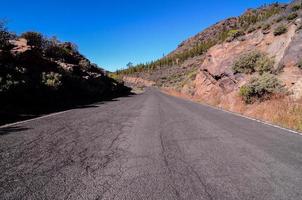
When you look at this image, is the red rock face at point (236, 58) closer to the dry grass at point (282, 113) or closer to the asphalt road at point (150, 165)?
the dry grass at point (282, 113)

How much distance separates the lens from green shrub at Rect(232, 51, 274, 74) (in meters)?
18.1

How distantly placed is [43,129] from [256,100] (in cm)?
1197

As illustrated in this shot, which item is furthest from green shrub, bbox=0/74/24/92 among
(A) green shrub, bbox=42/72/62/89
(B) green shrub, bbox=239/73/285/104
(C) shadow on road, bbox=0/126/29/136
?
(B) green shrub, bbox=239/73/285/104

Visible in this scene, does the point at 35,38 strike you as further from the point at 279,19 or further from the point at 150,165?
the point at 150,165

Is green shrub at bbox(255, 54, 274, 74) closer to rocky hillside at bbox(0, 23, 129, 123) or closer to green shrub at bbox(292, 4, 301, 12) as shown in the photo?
green shrub at bbox(292, 4, 301, 12)

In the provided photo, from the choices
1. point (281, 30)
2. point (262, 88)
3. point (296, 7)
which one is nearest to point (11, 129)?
point (262, 88)

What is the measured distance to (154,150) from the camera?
589 centimetres

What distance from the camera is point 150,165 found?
476 cm

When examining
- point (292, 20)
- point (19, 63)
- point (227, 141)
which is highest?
point (292, 20)

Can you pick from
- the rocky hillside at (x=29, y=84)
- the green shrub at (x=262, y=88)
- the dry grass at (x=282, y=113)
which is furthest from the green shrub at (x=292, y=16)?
the rocky hillside at (x=29, y=84)

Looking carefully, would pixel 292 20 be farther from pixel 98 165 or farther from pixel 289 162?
pixel 98 165

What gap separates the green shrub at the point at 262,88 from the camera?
47.2ft

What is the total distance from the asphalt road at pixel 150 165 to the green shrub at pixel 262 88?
24.1 ft

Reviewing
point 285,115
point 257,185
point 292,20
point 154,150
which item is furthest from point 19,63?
point 292,20
